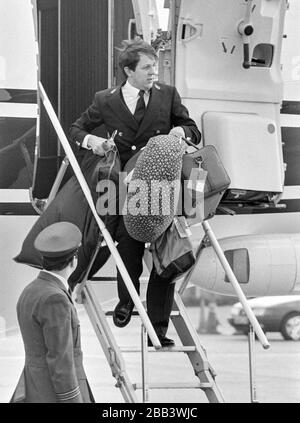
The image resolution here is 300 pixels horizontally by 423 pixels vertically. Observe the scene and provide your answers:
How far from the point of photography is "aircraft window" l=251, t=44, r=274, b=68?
7039 millimetres

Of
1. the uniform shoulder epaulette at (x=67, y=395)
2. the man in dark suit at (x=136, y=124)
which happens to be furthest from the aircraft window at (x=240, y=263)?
the uniform shoulder epaulette at (x=67, y=395)

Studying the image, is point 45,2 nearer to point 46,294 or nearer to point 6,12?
point 6,12

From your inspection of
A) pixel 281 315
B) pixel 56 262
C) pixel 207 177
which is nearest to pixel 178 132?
pixel 207 177

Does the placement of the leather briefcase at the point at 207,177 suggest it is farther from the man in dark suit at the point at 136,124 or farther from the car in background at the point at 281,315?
the car in background at the point at 281,315

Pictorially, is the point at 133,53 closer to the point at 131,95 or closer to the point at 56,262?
the point at 131,95

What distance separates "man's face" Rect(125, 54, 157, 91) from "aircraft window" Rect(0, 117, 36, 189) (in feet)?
5.67

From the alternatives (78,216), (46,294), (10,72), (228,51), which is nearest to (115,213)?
(78,216)

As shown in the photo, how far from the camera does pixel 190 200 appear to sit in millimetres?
5746

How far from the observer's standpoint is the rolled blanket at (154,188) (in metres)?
5.48

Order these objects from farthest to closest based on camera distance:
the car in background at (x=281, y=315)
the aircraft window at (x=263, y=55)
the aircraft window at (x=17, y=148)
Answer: the car in background at (x=281, y=315), the aircraft window at (x=17, y=148), the aircraft window at (x=263, y=55)

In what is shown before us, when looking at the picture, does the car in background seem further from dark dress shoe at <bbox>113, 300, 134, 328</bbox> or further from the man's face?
the man's face

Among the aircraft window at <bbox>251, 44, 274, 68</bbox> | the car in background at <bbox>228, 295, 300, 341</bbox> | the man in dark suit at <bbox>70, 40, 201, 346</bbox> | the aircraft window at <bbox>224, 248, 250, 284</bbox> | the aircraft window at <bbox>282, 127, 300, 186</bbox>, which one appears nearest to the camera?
the man in dark suit at <bbox>70, 40, 201, 346</bbox>

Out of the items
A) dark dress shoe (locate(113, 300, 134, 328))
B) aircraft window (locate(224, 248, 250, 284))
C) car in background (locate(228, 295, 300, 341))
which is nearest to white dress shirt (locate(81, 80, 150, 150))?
dark dress shoe (locate(113, 300, 134, 328))
